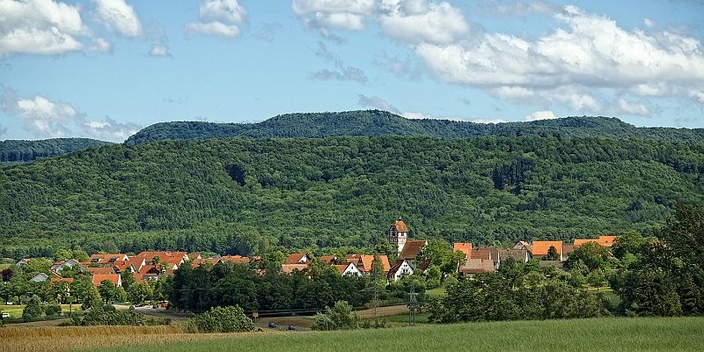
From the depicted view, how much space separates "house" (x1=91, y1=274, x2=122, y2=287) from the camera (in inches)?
4605

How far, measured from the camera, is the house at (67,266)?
13295 cm

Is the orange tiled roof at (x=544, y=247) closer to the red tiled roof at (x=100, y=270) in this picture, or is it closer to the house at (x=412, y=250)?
the house at (x=412, y=250)

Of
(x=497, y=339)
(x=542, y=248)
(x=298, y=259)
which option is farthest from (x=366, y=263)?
(x=497, y=339)

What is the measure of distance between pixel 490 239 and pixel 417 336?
131m

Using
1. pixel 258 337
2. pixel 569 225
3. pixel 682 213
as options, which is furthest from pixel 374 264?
pixel 569 225

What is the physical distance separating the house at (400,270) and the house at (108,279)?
2674cm

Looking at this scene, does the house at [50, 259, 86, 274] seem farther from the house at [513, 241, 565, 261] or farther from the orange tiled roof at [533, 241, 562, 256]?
the orange tiled roof at [533, 241, 562, 256]

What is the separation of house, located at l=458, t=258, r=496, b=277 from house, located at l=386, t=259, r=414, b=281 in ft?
19.8

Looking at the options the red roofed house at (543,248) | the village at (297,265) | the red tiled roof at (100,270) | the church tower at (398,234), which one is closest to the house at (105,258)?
the village at (297,265)

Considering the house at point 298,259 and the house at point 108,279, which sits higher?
the house at point 298,259

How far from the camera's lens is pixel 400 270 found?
125 meters

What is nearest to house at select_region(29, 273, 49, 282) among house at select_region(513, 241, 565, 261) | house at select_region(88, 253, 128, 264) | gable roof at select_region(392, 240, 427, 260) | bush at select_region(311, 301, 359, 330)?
house at select_region(88, 253, 128, 264)

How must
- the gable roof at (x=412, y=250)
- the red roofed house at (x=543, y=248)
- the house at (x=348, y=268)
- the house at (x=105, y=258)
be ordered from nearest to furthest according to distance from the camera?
the house at (x=348, y=268), the gable roof at (x=412, y=250), the red roofed house at (x=543, y=248), the house at (x=105, y=258)

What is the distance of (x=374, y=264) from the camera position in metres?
124
